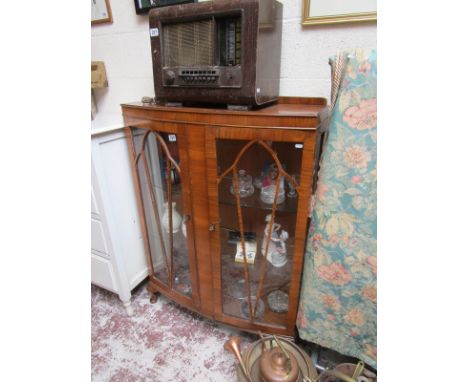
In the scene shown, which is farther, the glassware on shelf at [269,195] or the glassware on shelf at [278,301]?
the glassware on shelf at [278,301]

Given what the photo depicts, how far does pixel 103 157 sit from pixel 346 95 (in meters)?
0.96

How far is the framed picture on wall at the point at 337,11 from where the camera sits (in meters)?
0.86

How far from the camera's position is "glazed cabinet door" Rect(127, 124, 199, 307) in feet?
3.22

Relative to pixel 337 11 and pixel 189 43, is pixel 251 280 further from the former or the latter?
pixel 337 11

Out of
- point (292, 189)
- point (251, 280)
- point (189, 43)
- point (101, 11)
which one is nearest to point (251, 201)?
point (292, 189)

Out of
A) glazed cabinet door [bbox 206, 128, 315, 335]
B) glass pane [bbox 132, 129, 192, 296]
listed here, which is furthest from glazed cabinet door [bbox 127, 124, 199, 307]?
glazed cabinet door [bbox 206, 128, 315, 335]

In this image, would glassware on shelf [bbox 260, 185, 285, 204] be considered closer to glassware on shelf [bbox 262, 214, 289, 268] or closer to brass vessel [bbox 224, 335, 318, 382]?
glassware on shelf [bbox 262, 214, 289, 268]

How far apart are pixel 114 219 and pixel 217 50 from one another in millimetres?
856

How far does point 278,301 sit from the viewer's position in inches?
44.9

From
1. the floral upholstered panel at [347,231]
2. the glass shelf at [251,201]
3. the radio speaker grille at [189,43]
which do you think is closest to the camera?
the floral upholstered panel at [347,231]

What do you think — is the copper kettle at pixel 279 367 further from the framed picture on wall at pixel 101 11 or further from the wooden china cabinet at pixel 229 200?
the framed picture on wall at pixel 101 11

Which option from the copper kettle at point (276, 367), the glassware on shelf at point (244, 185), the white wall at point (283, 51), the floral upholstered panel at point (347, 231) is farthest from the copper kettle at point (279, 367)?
the white wall at point (283, 51)

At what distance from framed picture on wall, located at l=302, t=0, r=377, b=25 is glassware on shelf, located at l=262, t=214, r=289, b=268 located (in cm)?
75
